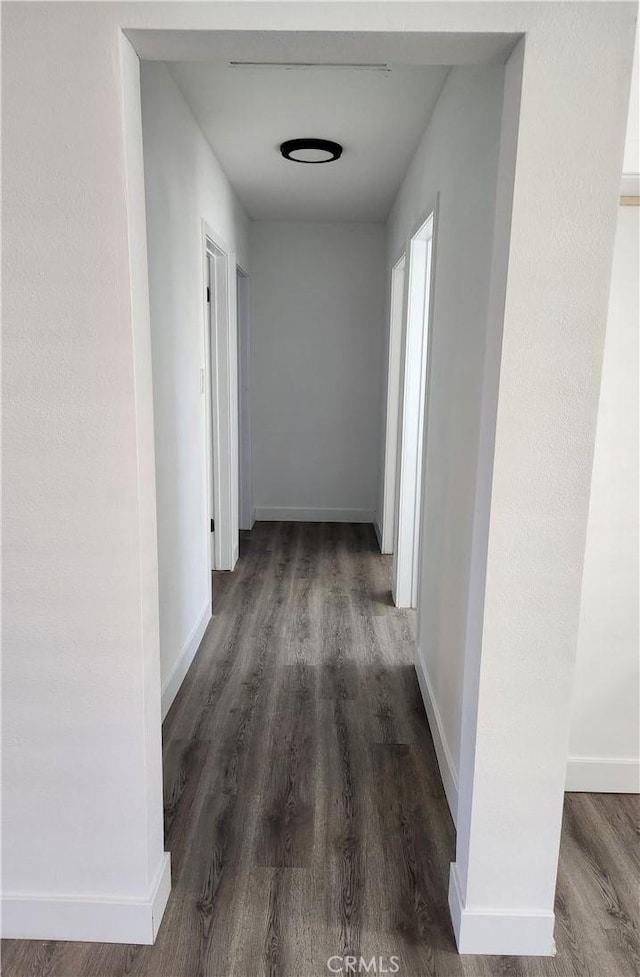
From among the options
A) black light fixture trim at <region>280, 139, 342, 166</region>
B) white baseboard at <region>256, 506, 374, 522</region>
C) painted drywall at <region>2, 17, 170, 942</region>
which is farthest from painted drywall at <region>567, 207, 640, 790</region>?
white baseboard at <region>256, 506, 374, 522</region>

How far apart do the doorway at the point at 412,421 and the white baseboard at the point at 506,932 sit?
188 cm

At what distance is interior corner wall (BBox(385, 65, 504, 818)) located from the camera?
6.35 ft

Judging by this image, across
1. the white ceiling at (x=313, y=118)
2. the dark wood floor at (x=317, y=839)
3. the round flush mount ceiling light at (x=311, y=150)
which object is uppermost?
the white ceiling at (x=313, y=118)

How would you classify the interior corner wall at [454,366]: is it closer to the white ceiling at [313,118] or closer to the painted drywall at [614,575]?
the white ceiling at [313,118]

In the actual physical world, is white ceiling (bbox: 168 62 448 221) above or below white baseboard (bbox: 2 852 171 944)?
above

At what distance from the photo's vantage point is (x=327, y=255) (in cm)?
539

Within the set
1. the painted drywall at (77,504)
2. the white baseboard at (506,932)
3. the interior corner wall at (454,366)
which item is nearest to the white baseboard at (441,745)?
the interior corner wall at (454,366)

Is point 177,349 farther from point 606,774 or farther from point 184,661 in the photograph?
point 606,774

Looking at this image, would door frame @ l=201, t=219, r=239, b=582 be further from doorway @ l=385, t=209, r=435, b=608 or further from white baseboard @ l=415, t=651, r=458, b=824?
white baseboard @ l=415, t=651, r=458, b=824

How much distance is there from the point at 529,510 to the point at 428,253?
2.35 m

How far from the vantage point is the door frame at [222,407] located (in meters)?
4.03

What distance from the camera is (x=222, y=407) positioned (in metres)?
4.24

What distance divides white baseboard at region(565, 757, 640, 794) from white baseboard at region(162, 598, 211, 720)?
5.01 feet

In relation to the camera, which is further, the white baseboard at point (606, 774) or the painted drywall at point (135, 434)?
the white baseboard at point (606, 774)
